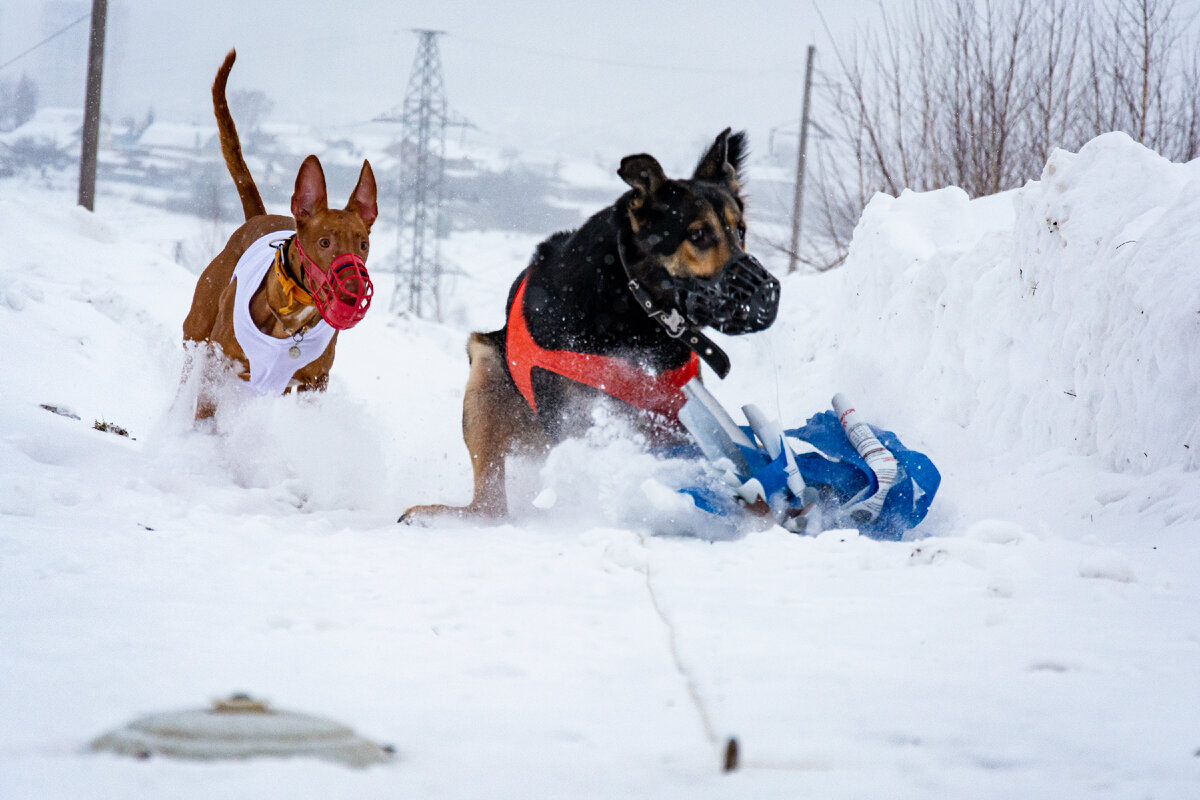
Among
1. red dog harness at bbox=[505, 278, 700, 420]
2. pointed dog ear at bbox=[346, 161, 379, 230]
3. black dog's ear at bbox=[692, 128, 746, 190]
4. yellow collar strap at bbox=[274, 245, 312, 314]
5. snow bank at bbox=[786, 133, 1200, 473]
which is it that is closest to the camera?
snow bank at bbox=[786, 133, 1200, 473]

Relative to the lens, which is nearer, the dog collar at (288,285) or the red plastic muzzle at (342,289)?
the red plastic muzzle at (342,289)

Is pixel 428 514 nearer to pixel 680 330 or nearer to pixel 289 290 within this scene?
pixel 680 330

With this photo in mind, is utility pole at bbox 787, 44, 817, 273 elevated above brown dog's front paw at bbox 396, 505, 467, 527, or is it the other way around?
utility pole at bbox 787, 44, 817, 273


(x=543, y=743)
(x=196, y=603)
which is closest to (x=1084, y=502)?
Answer: (x=543, y=743)

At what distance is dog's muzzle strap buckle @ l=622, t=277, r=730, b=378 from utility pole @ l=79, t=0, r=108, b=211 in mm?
11440

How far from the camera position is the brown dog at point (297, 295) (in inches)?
139

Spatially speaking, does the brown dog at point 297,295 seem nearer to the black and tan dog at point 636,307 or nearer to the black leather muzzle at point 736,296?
the black and tan dog at point 636,307

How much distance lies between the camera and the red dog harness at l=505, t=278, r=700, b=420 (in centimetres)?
315

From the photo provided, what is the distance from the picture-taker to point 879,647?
161cm

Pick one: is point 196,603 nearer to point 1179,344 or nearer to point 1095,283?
point 1179,344

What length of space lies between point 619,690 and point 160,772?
2.21 feet

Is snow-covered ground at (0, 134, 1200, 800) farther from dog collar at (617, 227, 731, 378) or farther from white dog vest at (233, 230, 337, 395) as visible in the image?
dog collar at (617, 227, 731, 378)

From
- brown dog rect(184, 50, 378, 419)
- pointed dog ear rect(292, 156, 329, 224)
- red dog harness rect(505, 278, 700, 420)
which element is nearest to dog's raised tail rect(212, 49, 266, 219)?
brown dog rect(184, 50, 378, 419)

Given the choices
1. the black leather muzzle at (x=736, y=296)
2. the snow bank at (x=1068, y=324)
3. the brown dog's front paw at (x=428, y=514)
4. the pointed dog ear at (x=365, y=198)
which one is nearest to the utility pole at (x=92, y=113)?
the pointed dog ear at (x=365, y=198)
